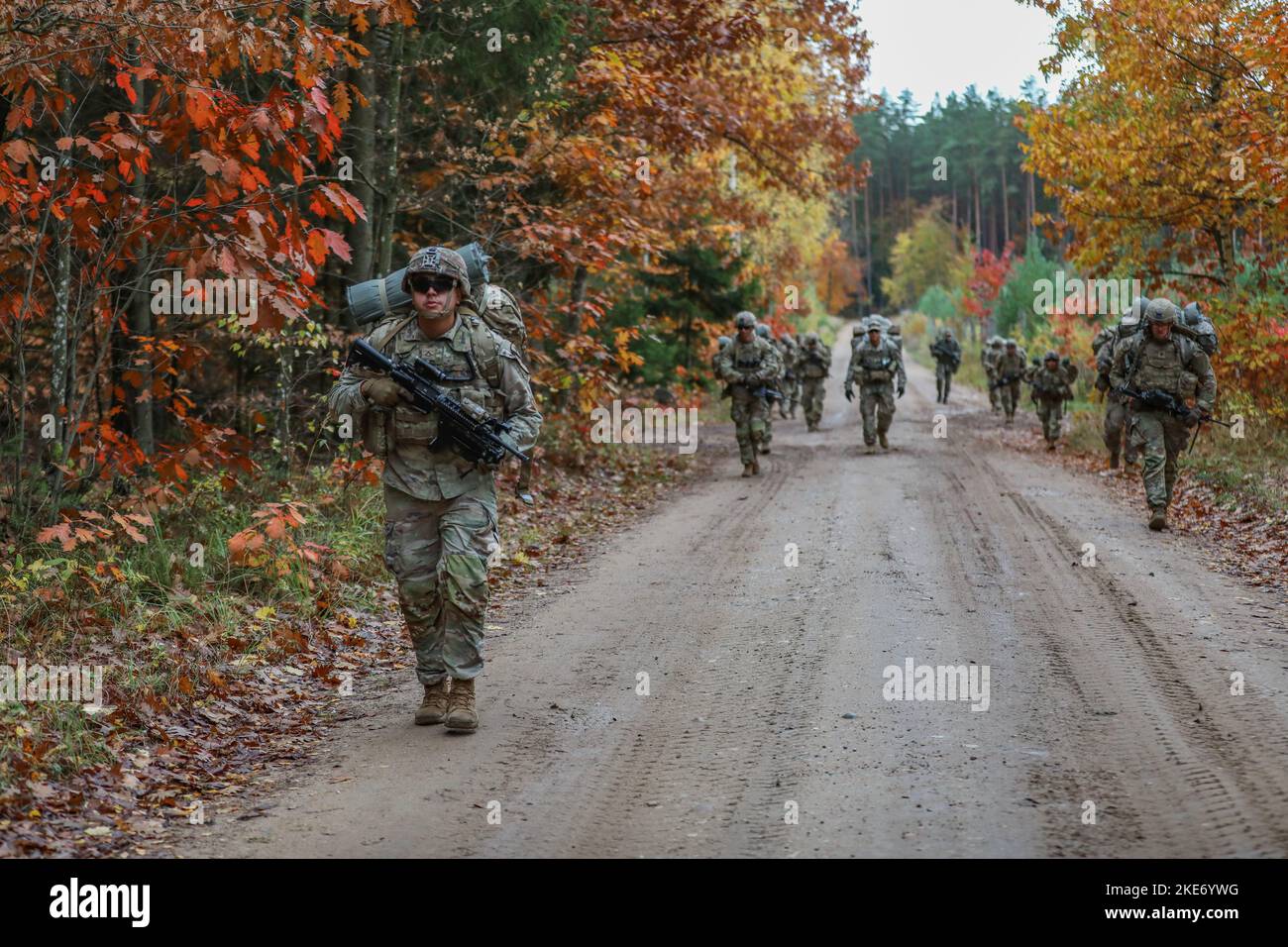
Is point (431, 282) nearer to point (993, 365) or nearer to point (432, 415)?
point (432, 415)

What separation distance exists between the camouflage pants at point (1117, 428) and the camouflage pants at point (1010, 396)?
27.7ft

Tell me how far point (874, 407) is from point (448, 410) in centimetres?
1380

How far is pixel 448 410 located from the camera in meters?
6.07

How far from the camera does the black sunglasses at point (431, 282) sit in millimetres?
6059

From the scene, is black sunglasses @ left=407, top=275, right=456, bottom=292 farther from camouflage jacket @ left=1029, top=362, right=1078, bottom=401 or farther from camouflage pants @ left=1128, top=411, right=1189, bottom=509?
camouflage jacket @ left=1029, top=362, right=1078, bottom=401

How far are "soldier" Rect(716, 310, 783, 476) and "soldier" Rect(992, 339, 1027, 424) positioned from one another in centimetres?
986

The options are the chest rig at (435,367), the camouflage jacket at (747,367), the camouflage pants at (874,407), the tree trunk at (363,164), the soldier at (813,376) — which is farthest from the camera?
the soldier at (813,376)

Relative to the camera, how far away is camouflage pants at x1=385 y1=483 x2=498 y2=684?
6.12 metres

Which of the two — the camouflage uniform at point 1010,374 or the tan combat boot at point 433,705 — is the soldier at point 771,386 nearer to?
the camouflage uniform at point 1010,374

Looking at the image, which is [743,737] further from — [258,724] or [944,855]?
[258,724]

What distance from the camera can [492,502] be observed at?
6.38m

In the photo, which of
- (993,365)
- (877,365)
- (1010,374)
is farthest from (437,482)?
(993,365)

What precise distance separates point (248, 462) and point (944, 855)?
634cm

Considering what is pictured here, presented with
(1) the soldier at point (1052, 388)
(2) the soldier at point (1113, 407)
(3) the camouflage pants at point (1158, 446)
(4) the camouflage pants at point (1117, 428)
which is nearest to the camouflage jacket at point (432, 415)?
(3) the camouflage pants at point (1158, 446)
